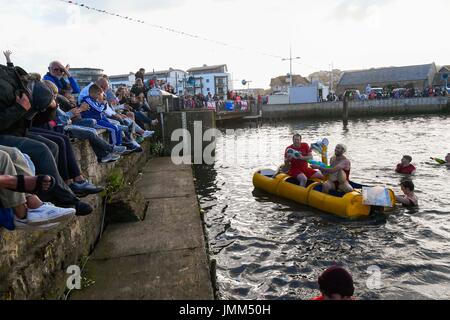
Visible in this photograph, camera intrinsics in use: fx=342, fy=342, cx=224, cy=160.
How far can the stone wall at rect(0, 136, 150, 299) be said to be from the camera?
3221 millimetres

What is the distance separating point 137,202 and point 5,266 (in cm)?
354

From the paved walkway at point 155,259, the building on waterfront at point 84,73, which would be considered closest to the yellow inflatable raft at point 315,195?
the paved walkway at point 155,259

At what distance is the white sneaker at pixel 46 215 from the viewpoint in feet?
10.7

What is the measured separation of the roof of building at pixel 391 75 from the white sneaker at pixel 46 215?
63700 millimetres

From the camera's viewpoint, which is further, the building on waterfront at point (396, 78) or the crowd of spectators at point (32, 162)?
the building on waterfront at point (396, 78)

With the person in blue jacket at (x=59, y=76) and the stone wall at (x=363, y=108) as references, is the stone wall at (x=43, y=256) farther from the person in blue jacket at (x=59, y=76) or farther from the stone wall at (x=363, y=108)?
the stone wall at (x=363, y=108)

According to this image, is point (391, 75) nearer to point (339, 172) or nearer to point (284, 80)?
point (284, 80)

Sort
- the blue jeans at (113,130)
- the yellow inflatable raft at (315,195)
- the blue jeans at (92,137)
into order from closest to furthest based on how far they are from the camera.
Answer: the blue jeans at (92,137)
the blue jeans at (113,130)
the yellow inflatable raft at (315,195)

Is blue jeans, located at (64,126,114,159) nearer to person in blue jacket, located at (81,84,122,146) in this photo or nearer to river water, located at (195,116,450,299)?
person in blue jacket, located at (81,84,122,146)

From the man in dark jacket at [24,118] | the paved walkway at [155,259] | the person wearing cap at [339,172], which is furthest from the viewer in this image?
the person wearing cap at [339,172]

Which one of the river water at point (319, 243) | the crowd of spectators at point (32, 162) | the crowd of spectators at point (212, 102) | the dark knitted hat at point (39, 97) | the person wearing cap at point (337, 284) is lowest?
the river water at point (319, 243)

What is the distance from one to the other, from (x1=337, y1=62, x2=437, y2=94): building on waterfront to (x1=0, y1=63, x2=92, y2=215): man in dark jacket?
61272 mm

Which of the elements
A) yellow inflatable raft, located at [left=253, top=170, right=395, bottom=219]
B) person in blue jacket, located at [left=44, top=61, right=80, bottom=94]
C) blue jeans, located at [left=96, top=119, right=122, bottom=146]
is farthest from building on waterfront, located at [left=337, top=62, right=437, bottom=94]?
person in blue jacket, located at [left=44, top=61, right=80, bottom=94]
